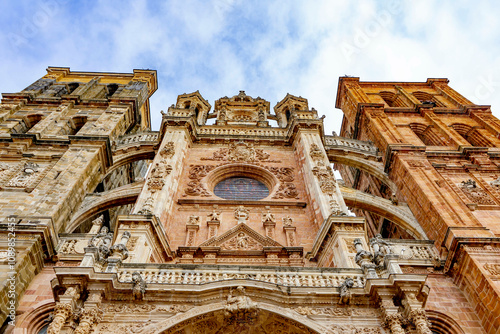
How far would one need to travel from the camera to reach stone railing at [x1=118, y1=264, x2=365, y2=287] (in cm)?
901

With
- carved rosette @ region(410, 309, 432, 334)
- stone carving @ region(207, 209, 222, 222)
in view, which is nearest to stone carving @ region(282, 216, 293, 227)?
stone carving @ region(207, 209, 222, 222)

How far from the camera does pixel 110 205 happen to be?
51.3 feet

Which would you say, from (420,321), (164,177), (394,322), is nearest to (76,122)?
(164,177)

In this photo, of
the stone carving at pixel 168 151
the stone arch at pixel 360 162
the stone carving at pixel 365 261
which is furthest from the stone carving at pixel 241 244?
the stone arch at pixel 360 162

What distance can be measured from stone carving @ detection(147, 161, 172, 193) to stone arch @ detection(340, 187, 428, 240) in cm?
720

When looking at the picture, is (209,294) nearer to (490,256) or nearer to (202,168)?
(490,256)

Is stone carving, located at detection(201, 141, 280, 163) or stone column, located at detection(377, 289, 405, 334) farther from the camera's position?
stone carving, located at detection(201, 141, 280, 163)

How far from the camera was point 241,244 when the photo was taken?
43.5ft

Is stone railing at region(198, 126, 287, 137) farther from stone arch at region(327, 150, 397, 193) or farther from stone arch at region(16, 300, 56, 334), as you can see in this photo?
stone arch at region(16, 300, 56, 334)

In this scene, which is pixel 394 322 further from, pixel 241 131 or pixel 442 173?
pixel 241 131

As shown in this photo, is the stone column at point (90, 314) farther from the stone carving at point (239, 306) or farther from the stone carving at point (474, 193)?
the stone carving at point (474, 193)

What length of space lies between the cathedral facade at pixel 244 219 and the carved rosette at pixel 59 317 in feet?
0.08

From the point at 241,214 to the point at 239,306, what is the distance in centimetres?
645

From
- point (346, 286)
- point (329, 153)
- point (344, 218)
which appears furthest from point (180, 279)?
point (329, 153)
